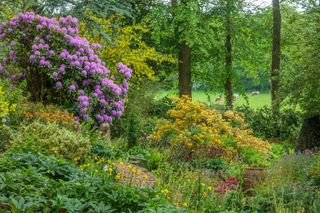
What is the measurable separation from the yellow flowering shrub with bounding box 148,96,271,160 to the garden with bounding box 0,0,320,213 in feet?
0.10

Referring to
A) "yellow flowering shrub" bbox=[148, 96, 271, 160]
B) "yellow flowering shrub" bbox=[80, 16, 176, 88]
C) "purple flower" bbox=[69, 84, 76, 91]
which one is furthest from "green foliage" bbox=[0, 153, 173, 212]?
"yellow flowering shrub" bbox=[80, 16, 176, 88]

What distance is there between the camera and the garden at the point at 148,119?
4.89 meters

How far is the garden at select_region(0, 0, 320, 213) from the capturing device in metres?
4.89

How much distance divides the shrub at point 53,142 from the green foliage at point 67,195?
6.26 feet

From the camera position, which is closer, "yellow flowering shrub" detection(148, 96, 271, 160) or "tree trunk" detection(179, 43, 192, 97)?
"yellow flowering shrub" detection(148, 96, 271, 160)

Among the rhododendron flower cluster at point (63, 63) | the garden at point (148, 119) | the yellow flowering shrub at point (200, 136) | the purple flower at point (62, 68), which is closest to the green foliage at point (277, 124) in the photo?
the garden at point (148, 119)

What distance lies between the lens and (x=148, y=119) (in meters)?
13.9

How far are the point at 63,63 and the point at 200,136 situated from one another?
11.2ft

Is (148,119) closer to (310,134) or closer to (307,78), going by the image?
(310,134)

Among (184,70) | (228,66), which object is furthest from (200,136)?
(228,66)

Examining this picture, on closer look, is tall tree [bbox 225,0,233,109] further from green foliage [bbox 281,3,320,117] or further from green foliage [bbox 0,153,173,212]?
green foliage [bbox 0,153,173,212]

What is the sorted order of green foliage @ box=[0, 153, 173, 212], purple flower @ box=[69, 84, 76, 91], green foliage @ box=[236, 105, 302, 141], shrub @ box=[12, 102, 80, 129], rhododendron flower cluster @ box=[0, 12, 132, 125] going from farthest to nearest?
green foliage @ box=[236, 105, 302, 141] < rhododendron flower cluster @ box=[0, 12, 132, 125] < purple flower @ box=[69, 84, 76, 91] < shrub @ box=[12, 102, 80, 129] < green foliage @ box=[0, 153, 173, 212]

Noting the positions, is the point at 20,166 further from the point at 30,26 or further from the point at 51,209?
the point at 30,26

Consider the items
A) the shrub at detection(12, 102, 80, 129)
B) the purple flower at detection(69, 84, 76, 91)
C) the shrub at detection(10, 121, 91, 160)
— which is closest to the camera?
the shrub at detection(10, 121, 91, 160)
